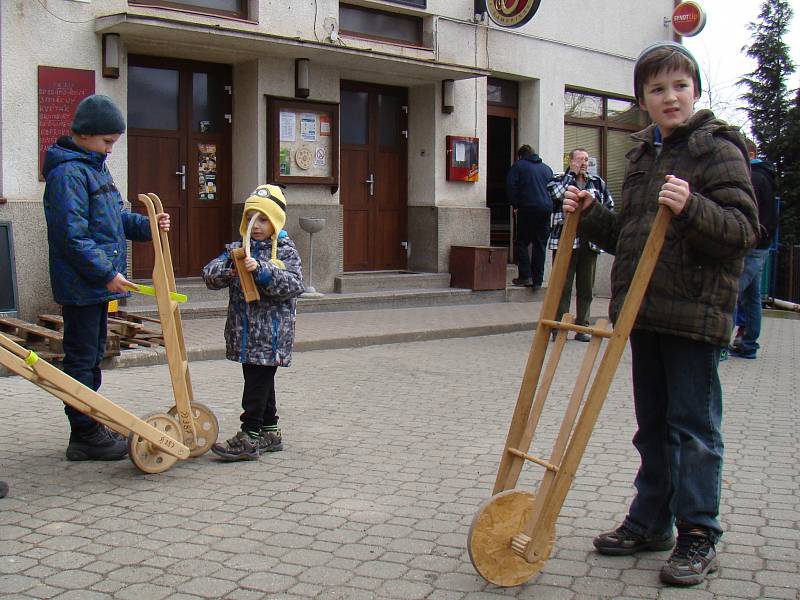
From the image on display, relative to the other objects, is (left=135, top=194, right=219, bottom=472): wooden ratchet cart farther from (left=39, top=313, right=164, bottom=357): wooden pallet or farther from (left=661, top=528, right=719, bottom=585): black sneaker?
(left=39, top=313, right=164, bottom=357): wooden pallet

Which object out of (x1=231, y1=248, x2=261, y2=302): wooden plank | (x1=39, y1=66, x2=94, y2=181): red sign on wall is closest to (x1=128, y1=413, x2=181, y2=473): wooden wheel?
(x1=231, y1=248, x2=261, y2=302): wooden plank

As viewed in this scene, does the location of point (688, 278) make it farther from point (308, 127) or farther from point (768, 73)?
point (768, 73)

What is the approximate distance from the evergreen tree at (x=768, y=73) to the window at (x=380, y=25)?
14106 millimetres

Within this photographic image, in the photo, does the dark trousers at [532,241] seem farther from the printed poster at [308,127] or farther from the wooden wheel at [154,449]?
the wooden wheel at [154,449]

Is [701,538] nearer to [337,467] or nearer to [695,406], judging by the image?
[695,406]

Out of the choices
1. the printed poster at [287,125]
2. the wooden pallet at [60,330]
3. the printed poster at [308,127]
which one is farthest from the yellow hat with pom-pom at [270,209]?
the printed poster at [308,127]

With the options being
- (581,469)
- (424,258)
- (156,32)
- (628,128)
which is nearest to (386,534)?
(581,469)

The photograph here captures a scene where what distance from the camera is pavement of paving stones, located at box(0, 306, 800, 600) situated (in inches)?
145

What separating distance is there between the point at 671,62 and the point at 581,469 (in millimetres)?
2516

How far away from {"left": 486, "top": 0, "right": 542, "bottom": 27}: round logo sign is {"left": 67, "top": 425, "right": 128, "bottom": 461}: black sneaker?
10569 millimetres

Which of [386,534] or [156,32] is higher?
[156,32]

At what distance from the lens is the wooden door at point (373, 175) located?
1383 cm

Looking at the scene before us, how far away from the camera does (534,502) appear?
3559 millimetres

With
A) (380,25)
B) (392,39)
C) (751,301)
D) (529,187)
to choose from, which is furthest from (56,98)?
(751,301)
